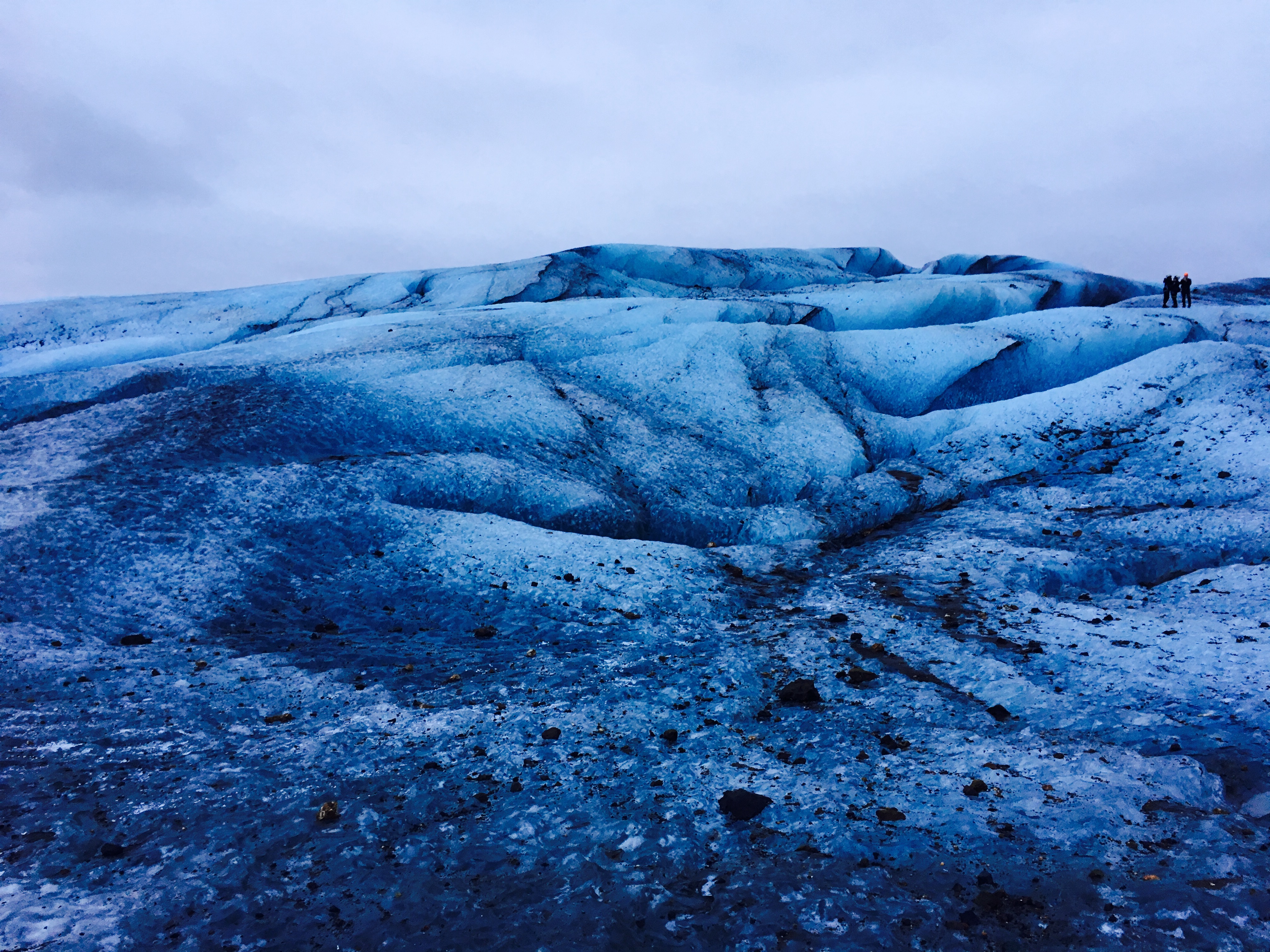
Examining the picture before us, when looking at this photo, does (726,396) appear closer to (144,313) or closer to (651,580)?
(651,580)

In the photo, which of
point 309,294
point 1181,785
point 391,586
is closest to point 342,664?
point 391,586

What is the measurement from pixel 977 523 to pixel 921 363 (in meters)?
6.97

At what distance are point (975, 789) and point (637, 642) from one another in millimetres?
3647

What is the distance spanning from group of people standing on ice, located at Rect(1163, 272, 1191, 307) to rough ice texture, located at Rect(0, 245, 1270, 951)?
18.8ft

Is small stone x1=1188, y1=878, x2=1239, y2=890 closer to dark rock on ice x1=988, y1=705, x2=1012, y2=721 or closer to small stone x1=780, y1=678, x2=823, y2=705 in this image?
dark rock on ice x1=988, y1=705, x2=1012, y2=721

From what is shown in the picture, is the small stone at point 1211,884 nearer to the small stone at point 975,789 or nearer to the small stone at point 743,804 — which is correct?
the small stone at point 975,789

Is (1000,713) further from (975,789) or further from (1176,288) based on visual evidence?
(1176,288)

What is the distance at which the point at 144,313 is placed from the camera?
26109mm

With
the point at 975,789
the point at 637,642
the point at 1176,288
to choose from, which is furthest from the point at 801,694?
the point at 1176,288

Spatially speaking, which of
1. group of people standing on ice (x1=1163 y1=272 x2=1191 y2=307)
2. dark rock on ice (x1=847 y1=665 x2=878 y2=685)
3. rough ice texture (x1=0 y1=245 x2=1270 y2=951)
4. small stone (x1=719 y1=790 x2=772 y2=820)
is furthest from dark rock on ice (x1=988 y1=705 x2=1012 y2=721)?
group of people standing on ice (x1=1163 y1=272 x2=1191 y2=307)

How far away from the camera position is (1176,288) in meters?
21.7

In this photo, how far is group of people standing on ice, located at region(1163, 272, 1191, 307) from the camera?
822 inches

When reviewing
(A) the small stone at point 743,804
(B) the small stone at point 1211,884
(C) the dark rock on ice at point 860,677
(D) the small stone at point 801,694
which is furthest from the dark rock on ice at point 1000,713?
(A) the small stone at point 743,804

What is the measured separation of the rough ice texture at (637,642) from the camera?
3.99m
